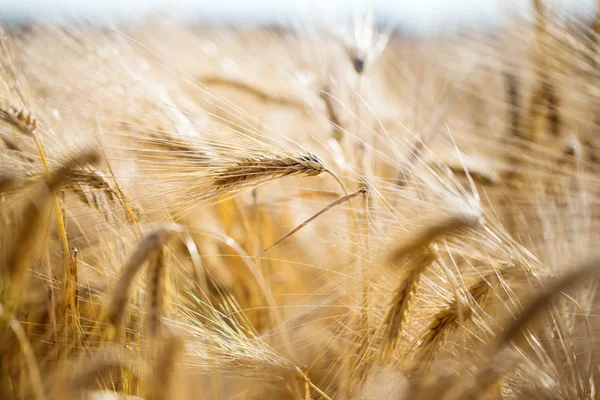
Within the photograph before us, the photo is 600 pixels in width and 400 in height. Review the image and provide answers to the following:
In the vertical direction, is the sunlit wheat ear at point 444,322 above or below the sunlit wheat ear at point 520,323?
below

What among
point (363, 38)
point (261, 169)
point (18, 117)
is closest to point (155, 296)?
point (261, 169)

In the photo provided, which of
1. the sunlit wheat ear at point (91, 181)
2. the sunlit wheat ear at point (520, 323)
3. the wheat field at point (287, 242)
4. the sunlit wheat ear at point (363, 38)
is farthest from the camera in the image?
the sunlit wheat ear at point (363, 38)

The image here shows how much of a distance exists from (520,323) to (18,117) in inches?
28.2

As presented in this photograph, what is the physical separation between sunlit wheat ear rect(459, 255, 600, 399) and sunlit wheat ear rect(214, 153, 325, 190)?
1.14 ft

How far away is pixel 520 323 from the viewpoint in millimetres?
529

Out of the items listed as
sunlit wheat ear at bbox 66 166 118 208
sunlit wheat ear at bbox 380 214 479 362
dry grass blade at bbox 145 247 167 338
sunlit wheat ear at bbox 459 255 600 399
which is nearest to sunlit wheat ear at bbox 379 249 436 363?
sunlit wheat ear at bbox 380 214 479 362

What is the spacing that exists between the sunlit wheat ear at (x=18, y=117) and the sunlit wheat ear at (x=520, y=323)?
0.67 metres

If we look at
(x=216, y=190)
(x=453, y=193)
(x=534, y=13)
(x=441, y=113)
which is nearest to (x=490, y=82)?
(x=534, y=13)

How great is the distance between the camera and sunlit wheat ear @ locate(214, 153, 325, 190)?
74cm

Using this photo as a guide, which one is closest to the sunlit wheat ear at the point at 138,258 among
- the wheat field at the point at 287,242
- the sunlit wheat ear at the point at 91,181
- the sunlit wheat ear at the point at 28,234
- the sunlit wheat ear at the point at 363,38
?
the wheat field at the point at 287,242

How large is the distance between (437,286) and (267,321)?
44cm

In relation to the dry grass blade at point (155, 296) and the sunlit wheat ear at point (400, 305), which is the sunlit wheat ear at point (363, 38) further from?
the dry grass blade at point (155, 296)

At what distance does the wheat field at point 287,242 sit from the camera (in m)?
0.61

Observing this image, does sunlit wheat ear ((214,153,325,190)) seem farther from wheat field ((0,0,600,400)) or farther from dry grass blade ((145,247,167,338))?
dry grass blade ((145,247,167,338))
